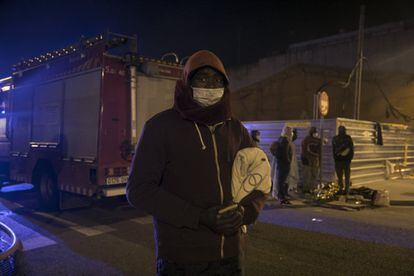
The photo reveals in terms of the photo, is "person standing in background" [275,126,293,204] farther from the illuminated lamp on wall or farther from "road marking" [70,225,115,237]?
the illuminated lamp on wall

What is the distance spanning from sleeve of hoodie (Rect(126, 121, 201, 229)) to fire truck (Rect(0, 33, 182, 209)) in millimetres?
5813

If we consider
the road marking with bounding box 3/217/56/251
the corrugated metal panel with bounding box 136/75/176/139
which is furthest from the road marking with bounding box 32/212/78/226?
the corrugated metal panel with bounding box 136/75/176/139

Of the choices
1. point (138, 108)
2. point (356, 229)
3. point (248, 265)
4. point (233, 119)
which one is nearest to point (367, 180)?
point (356, 229)

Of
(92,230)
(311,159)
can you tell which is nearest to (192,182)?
(92,230)

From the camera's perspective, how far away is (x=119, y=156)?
7.98 meters

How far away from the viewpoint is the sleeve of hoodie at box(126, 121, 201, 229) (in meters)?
2.00

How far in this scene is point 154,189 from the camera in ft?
6.69

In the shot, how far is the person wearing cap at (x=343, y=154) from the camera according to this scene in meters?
11.0

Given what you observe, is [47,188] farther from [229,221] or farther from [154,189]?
[229,221]

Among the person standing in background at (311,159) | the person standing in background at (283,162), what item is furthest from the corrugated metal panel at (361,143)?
the person standing in background at (283,162)

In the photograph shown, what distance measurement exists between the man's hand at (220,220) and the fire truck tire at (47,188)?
300 inches

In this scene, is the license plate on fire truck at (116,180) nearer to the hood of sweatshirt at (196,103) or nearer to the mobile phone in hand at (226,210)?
the hood of sweatshirt at (196,103)

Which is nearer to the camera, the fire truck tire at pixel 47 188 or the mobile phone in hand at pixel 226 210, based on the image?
the mobile phone in hand at pixel 226 210

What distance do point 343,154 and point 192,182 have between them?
385 inches
